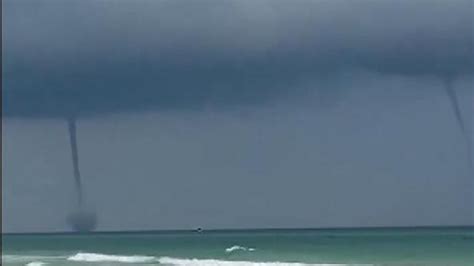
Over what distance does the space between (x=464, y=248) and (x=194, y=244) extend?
16.9 meters

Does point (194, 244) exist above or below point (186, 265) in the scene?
above

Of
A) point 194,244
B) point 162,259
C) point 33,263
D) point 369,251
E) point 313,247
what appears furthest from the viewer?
point 194,244

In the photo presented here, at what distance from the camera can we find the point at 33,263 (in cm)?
Answer: 3816

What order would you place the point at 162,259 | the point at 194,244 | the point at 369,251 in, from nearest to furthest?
1. the point at 162,259
2. the point at 369,251
3. the point at 194,244

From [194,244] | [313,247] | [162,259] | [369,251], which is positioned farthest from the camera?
[194,244]

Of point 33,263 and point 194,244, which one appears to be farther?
point 194,244

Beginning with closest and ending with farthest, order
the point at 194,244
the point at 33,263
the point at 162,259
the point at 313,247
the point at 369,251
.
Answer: the point at 33,263
the point at 162,259
the point at 369,251
the point at 313,247
the point at 194,244

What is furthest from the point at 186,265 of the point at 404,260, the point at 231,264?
the point at 404,260

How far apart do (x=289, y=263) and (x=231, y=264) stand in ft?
6.89

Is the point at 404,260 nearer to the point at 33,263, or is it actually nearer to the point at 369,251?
the point at 369,251

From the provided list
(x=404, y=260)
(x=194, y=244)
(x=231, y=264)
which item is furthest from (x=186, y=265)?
(x=194, y=244)

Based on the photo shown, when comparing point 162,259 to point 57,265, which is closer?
point 57,265

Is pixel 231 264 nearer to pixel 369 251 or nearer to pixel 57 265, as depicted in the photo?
pixel 57 265

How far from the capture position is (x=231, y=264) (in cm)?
3938
